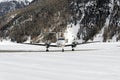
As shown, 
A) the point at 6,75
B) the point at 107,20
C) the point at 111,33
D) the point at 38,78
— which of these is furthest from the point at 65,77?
the point at 107,20

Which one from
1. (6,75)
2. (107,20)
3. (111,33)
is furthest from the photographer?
(107,20)

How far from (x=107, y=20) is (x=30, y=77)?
17681 cm

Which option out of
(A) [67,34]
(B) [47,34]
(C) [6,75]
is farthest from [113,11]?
(C) [6,75]

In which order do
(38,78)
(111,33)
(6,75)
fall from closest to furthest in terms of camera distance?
(38,78) → (6,75) → (111,33)

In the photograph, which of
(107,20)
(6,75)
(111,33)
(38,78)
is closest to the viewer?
(38,78)

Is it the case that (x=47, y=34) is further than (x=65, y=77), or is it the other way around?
(x=47, y=34)

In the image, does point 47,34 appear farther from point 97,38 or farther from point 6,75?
point 6,75

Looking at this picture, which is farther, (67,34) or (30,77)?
(67,34)

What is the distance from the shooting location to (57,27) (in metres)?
200

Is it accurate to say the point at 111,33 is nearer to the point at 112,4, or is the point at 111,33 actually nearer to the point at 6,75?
the point at 112,4

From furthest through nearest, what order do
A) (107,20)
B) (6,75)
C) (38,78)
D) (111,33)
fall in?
(107,20)
(111,33)
(6,75)
(38,78)

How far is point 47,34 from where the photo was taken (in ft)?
647

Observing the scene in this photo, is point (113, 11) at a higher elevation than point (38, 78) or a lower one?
higher

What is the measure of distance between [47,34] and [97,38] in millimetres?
34377
